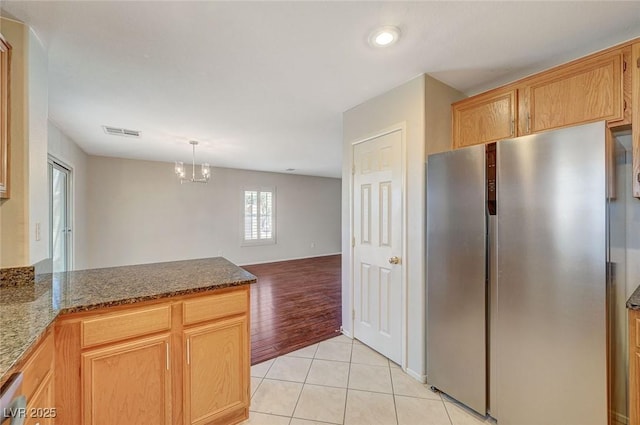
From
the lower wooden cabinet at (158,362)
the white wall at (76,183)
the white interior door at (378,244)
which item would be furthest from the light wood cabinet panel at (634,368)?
the white wall at (76,183)

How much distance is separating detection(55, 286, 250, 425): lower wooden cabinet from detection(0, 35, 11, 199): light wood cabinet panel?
86 centimetres

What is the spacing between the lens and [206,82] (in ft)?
7.04

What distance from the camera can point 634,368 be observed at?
1.21m

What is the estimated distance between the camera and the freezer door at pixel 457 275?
1.70 meters

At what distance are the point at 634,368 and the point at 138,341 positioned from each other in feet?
7.71

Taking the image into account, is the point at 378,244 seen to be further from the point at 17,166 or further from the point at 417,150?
the point at 17,166

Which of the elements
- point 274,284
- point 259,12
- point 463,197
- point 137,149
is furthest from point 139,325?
point 137,149

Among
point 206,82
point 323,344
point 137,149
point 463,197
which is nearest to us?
point 463,197

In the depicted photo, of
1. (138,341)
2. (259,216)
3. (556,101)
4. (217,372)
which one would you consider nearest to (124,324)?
(138,341)

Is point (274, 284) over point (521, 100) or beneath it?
beneath

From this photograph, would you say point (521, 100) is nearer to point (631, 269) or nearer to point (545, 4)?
point (545, 4)

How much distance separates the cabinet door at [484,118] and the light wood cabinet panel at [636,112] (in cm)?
56

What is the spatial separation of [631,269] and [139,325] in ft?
9.23

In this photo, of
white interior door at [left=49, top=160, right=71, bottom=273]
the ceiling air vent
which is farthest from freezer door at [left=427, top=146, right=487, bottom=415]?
white interior door at [left=49, top=160, right=71, bottom=273]
